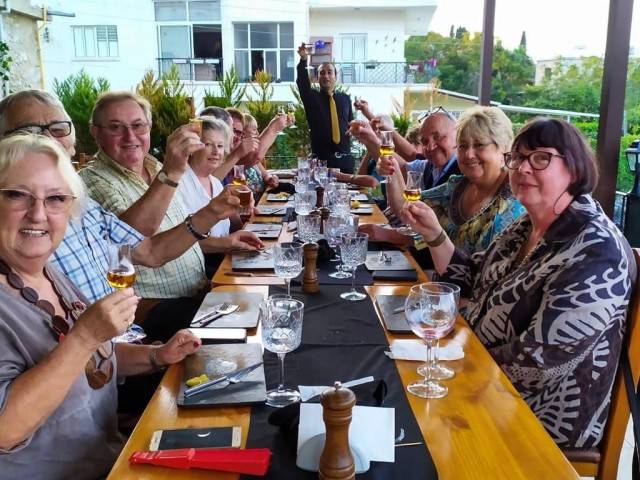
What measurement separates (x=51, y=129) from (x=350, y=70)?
5528mm

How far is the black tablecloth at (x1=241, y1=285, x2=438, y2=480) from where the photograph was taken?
971 millimetres

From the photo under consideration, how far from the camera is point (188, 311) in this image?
7.89 ft

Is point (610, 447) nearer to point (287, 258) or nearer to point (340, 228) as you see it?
point (287, 258)

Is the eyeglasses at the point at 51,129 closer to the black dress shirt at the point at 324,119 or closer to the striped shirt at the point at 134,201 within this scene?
the striped shirt at the point at 134,201

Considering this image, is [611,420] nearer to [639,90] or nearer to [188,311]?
[188,311]

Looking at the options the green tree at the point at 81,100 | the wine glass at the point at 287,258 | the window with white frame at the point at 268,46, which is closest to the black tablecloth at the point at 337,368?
the wine glass at the point at 287,258

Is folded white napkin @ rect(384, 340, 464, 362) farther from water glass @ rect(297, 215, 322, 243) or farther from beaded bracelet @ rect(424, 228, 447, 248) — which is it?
water glass @ rect(297, 215, 322, 243)

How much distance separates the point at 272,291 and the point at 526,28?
126 inches

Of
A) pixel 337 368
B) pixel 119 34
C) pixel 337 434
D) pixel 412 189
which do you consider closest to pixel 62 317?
pixel 337 368

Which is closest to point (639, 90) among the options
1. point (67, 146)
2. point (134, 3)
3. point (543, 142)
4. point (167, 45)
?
point (543, 142)

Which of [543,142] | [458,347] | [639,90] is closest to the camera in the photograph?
[458,347]

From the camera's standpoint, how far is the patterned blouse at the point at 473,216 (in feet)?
7.73

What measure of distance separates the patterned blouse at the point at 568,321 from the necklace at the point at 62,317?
3.35ft

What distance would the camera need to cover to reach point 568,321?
1430 millimetres
